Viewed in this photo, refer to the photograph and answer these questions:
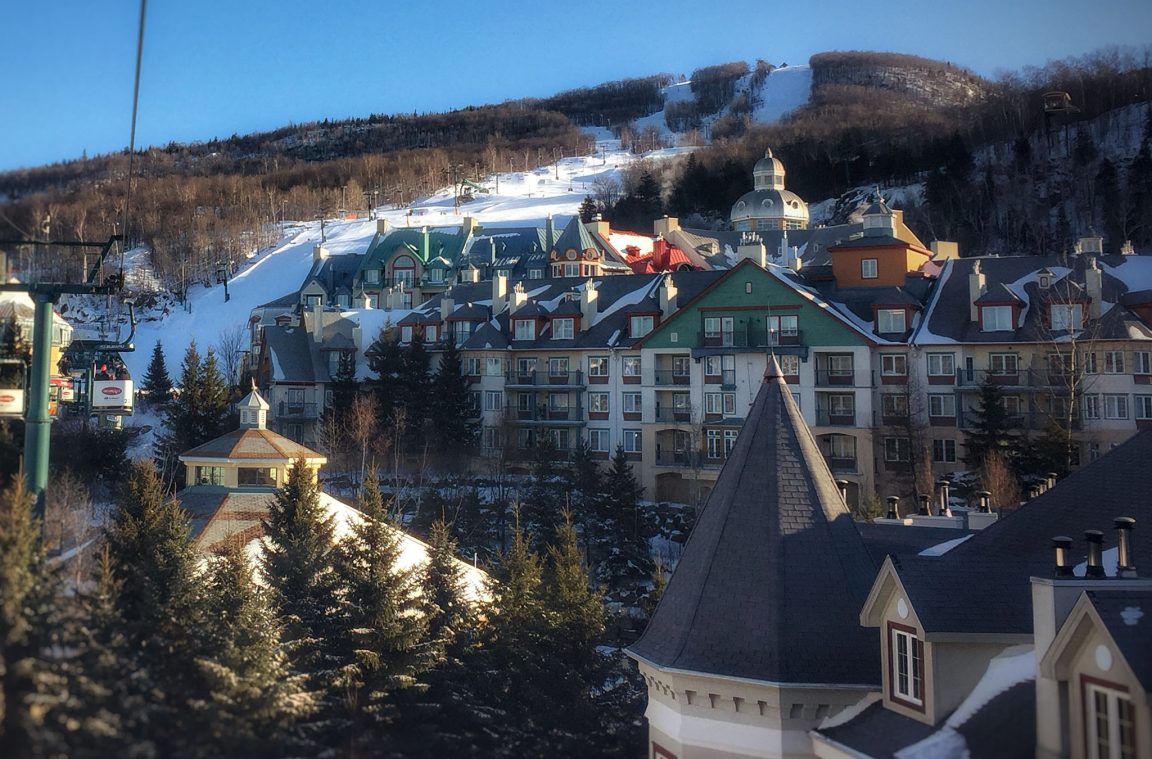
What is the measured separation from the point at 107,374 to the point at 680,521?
90.6ft

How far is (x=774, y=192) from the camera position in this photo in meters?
87.5

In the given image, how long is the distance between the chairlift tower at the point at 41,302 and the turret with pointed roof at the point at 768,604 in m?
8.10

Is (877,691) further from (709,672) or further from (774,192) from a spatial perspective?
(774,192)

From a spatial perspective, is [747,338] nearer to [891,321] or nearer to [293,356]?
[891,321]

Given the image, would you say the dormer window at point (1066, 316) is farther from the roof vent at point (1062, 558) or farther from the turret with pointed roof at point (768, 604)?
the roof vent at point (1062, 558)

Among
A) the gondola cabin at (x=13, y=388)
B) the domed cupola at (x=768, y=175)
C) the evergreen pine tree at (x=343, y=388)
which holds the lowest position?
the gondola cabin at (x=13, y=388)

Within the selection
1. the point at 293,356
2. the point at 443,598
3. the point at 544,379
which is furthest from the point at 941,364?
the point at 293,356

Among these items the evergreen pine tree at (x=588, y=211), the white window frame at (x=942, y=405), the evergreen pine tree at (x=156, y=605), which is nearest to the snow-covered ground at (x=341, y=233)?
the evergreen pine tree at (x=588, y=211)

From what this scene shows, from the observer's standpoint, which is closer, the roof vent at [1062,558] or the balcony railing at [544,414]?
the roof vent at [1062,558]

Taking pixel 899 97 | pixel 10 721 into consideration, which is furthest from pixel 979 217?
pixel 10 721

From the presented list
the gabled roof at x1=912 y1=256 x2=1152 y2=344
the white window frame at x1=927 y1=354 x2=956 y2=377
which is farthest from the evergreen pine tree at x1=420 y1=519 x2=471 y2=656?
the gabled roof at x1=912 y1=256 x2=1152 y2=344

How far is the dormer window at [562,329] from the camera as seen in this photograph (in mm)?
49094

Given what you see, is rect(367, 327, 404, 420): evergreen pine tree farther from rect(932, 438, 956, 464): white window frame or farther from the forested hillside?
rect(932, 438, 956, 464): white window frame

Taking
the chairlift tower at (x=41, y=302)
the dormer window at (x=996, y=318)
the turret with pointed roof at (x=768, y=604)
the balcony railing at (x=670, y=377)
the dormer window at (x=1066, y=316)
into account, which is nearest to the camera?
the chairlift tower at (x=41, y=302)
